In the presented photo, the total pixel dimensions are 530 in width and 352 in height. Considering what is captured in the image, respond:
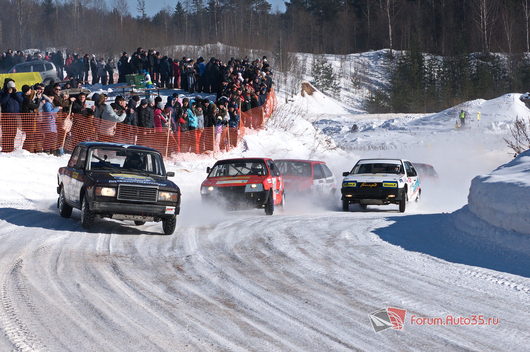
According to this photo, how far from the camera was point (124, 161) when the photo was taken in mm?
13664

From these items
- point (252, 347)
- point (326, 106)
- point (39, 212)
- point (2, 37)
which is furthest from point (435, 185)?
point (2, 37)

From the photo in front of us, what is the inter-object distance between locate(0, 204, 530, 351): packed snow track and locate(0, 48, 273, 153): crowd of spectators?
7.57 m

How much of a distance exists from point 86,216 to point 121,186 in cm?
82

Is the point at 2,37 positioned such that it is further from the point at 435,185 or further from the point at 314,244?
the point at 314,244

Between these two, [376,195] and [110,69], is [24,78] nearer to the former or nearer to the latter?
[110,69]

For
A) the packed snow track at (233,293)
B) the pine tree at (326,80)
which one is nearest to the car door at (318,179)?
the packed snow track at (233,293)

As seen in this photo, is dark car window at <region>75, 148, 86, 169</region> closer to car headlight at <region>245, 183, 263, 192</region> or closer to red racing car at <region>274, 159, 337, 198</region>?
car headlight at <region>245, 183, 263, 192</region>

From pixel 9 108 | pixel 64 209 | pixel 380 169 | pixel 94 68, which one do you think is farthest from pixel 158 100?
pixel 94 68

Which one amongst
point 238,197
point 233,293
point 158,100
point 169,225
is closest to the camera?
point 233,293

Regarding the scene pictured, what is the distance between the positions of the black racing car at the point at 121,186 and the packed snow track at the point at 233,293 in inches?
15.5

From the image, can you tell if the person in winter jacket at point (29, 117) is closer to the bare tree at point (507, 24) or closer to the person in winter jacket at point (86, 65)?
the person in winter jacket at point (86, 65)

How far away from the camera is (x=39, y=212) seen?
603 inches

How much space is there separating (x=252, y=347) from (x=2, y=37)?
9244cm

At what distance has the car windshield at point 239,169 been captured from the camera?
58.6 ft
